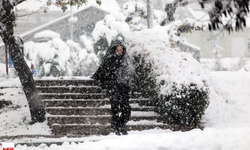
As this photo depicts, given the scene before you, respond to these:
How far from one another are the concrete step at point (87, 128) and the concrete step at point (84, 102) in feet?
4.17

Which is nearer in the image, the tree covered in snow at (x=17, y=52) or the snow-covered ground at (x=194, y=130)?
the snow-covered ground at (x=194, y=130)

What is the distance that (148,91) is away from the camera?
7801 mm

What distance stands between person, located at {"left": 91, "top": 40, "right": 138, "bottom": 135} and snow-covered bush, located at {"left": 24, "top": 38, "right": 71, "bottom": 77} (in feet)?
30.0

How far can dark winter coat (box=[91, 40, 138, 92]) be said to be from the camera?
5.69 m

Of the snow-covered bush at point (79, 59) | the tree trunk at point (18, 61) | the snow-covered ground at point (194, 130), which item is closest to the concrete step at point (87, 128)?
the snow-covered ground at point (194, 130)

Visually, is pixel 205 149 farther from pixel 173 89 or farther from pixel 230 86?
pixel 230 86

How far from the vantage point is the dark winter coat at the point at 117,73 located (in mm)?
5691

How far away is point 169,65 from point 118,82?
1767mm

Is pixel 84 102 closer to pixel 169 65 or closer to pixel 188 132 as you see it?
pixel 169 65

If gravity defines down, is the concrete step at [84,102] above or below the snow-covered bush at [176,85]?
below

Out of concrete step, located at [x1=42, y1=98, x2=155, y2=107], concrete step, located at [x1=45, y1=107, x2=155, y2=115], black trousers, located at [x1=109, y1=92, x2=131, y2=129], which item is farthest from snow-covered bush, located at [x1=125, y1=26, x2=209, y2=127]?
black trousers, located at [x1=109, y1=92, x2=131, y2=129]

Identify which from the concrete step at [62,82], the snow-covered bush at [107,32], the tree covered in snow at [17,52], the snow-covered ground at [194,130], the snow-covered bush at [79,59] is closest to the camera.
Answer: the snow-covered ground at [194,130]

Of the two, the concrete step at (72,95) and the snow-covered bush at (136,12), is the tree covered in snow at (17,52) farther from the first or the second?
the snow-covered bush at (136,12)

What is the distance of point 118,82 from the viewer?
567 centimetres
